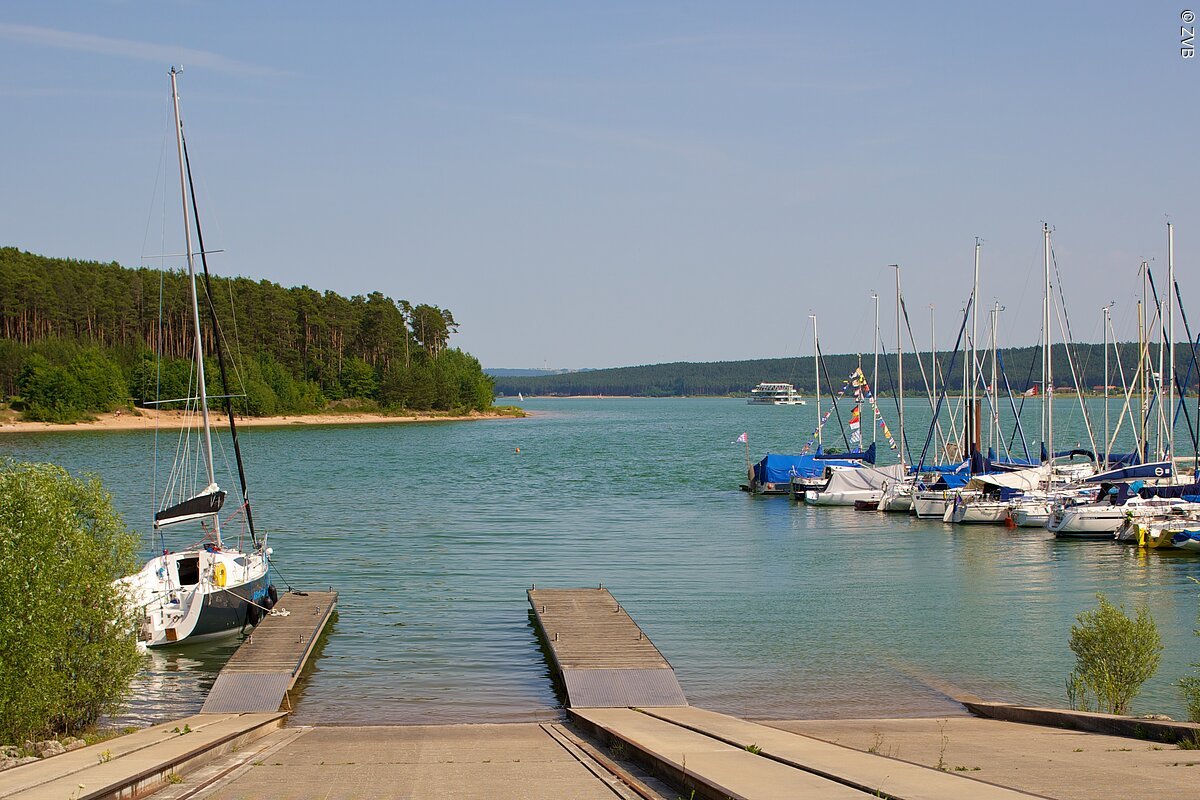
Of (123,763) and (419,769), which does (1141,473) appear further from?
(123,763)

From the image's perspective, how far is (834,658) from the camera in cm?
2259

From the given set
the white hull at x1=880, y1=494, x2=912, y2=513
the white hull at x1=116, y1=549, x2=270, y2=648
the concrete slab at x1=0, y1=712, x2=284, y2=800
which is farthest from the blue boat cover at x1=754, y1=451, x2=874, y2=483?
the concrete slab at x1=0, y1=712, x2=284, y2=800

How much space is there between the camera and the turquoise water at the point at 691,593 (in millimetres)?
19891

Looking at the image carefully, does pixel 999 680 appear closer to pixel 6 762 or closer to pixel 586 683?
pixel 586 683

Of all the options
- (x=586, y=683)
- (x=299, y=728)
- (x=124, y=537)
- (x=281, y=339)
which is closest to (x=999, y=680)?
(x=586, y=683)

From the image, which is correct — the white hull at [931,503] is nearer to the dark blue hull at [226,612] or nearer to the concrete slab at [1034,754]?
the concrete slab at [1034,754]

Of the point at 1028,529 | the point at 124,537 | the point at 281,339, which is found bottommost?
the point at 1028,529

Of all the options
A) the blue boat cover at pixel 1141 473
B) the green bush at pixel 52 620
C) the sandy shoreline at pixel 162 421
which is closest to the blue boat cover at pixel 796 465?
the blue boat cover at pixel 1141 473

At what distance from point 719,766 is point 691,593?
64.4 feet

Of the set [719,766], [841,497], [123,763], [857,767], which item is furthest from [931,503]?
[123,763]

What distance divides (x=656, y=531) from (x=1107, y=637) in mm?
28017

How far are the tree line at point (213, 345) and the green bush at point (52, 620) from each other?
84.7 meters

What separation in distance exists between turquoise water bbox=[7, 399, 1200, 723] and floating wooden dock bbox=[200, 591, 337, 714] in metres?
0.61

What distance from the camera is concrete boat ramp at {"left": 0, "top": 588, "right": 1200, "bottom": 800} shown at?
10.3 metres
